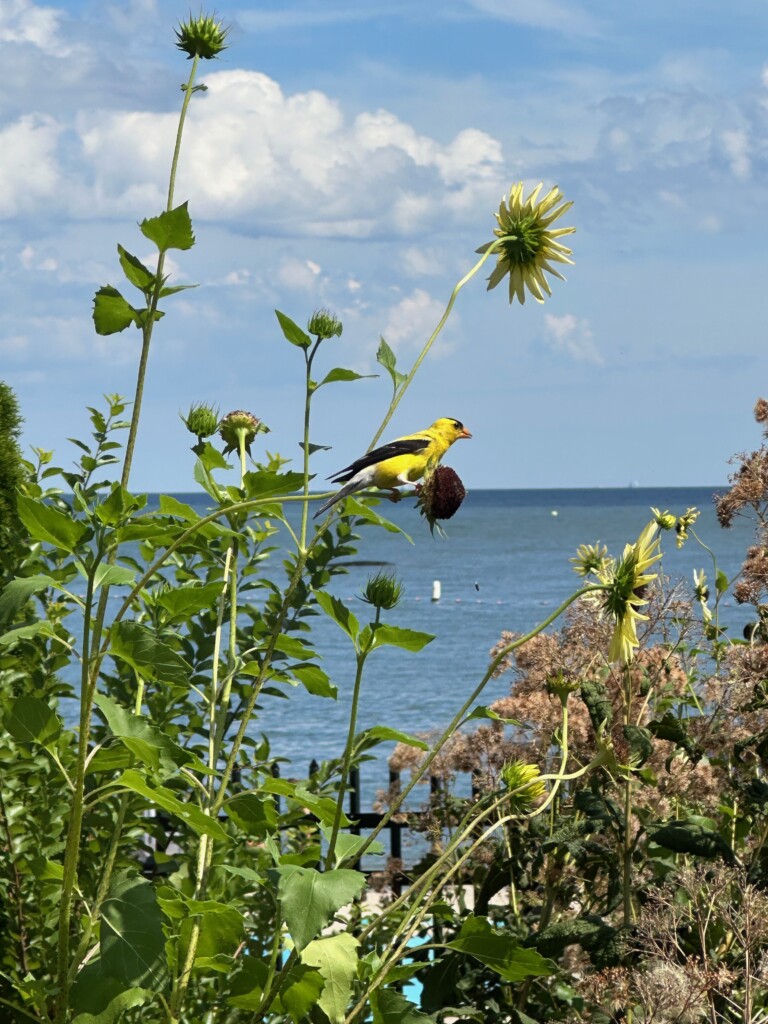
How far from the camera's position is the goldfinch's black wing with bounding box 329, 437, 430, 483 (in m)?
2.05

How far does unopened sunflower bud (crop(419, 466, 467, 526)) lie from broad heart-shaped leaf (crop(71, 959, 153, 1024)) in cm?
82

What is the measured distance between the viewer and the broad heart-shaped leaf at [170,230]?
69.8 inches

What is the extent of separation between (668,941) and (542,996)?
58cm

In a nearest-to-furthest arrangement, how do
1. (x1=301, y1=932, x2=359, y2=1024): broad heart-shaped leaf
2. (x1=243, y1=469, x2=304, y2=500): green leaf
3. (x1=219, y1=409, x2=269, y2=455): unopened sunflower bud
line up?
1. (x1=243, y1=469, x2=304, y2=500): green leaf
2. (x1=301, y1=932, x2=359, y2=1024): broad heart-shaped leaf
3. (x1=219, y1=409, x2=269, y2=455): unopened sunflower bud

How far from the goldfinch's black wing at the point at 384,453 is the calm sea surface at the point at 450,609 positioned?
0.12m

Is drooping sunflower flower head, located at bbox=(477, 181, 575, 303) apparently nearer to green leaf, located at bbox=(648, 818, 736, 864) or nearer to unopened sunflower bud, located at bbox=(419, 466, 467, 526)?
unopened sunflower bud, located at bbox=(419, 466, 467, 526)

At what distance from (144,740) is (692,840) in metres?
1.51

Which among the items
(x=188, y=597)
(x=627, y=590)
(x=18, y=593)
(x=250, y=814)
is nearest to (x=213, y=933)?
(x=250, y=814)

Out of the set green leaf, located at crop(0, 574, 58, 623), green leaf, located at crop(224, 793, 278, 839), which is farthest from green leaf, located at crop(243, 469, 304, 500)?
green leaf, located at crop(224, 793, 278, 839)

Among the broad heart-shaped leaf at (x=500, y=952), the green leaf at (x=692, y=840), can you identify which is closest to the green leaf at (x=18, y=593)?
the broad heart-shaped leaf at (x=500, y=952)

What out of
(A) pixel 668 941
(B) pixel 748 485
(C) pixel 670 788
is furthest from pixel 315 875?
(B) pixel 748 485

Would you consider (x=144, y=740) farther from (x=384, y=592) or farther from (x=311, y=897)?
(x=384, y=592)

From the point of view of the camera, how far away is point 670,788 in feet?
→ 10.4

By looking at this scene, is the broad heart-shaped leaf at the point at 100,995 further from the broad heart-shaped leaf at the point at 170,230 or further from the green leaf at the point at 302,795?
the broad heart-shaped leaf at the point at 170,230
